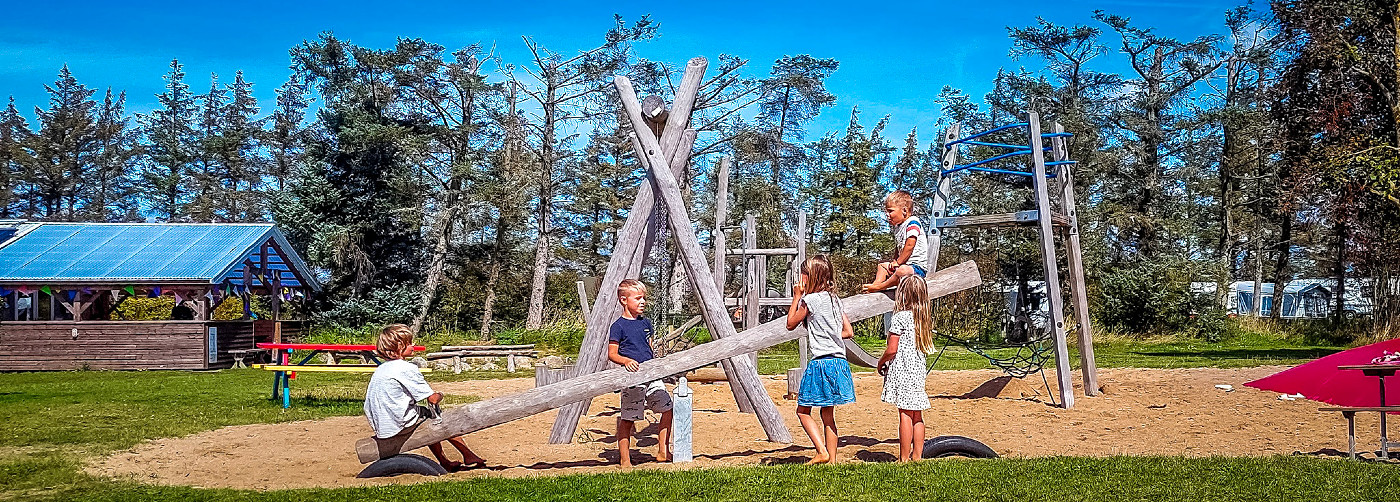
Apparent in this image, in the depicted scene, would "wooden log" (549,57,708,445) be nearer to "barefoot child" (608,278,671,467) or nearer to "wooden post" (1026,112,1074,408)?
"barefoot child" (608,278,671,467)

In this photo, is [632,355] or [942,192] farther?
[942,192]

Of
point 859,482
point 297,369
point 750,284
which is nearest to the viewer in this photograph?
point 859,482

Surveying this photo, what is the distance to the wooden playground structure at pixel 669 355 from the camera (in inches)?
264

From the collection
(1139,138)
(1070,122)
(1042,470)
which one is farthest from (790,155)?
(1042,470)

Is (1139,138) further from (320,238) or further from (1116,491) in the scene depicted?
(1116,491)

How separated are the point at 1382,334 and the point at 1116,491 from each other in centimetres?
1815

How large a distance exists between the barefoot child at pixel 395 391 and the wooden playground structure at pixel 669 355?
3.6 inches

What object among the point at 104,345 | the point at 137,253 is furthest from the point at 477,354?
the point at 137,253

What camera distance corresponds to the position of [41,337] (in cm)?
2028

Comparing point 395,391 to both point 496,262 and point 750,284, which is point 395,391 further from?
point 496,262

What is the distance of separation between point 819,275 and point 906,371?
2.61 feet

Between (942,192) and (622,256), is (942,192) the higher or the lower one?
the higher one

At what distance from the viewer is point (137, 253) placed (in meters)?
21.9

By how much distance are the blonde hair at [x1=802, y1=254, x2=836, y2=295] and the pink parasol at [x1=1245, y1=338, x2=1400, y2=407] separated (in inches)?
151
